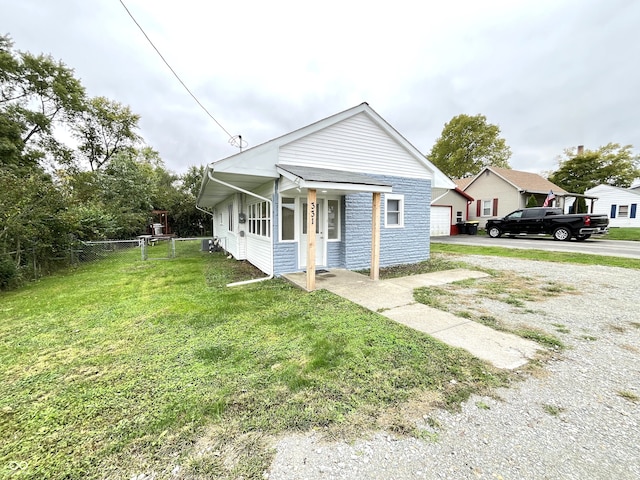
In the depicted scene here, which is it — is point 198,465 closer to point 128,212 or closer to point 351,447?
point 351,447

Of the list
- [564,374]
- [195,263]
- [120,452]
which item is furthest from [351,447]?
[195,263]

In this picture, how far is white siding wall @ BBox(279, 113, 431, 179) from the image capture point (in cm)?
712

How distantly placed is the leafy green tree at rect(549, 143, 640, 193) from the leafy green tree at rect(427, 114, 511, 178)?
6.97 meters

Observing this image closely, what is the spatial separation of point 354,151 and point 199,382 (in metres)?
6.86

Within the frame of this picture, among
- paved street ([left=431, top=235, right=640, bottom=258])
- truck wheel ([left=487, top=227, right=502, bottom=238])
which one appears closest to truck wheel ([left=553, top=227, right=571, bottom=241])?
paved street ([left=431, top=235, right=640, bottom=258])

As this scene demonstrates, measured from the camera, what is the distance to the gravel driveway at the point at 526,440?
1627 mm

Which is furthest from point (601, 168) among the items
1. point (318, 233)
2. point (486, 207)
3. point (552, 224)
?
point (318, 233)

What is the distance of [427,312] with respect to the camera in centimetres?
436

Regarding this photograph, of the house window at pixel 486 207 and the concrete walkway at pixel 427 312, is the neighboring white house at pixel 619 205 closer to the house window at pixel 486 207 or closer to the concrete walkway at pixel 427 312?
the house window at pixel 486 207

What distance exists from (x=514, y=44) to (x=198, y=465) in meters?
15.2

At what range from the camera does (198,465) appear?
1691mm

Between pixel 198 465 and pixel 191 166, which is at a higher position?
pixel 191 166

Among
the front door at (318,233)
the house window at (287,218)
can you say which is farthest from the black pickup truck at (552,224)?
the house window at (287,218)

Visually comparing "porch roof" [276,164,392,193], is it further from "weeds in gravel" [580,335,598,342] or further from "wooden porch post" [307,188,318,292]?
"weeds in gravel" [580,335,598,342]
